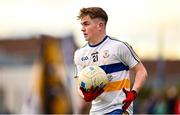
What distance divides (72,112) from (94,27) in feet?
37.6

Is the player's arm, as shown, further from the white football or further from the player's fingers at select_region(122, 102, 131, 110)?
the white football

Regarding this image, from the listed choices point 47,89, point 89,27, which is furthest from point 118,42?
point 47,89

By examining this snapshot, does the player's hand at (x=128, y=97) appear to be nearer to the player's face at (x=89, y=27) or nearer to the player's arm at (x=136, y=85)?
the player's arm at (x=136, y=85)

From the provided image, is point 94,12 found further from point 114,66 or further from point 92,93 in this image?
point 92,93

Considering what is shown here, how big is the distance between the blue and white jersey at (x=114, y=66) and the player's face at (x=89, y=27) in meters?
0.17

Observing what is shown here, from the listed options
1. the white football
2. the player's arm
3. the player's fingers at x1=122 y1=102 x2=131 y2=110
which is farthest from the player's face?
the player's fingers at x1=122 y1=102 x2=131 y2=110

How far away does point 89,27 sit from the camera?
11.3m

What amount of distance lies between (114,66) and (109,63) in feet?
0.25

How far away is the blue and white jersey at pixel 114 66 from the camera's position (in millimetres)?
11180

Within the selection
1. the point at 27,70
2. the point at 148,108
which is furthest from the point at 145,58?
the point at 148,108

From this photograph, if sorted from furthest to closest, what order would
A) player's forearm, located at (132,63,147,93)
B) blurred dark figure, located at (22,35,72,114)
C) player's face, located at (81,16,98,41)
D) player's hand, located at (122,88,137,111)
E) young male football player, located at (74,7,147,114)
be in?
blurred dark figure, located at (22,35,72,114), player's face, located at (81,16,98,41), young male football player, located at (74,7,147,114), player's forearm, located at (132,63,147,93), player's hand, located at (122,88,137,111)

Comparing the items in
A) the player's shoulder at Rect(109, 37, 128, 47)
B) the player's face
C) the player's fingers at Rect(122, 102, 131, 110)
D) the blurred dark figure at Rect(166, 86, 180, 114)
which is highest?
the player's face

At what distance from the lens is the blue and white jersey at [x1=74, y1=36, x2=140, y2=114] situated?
1118 centimetres

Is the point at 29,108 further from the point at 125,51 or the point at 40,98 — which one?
the point at 125,51
